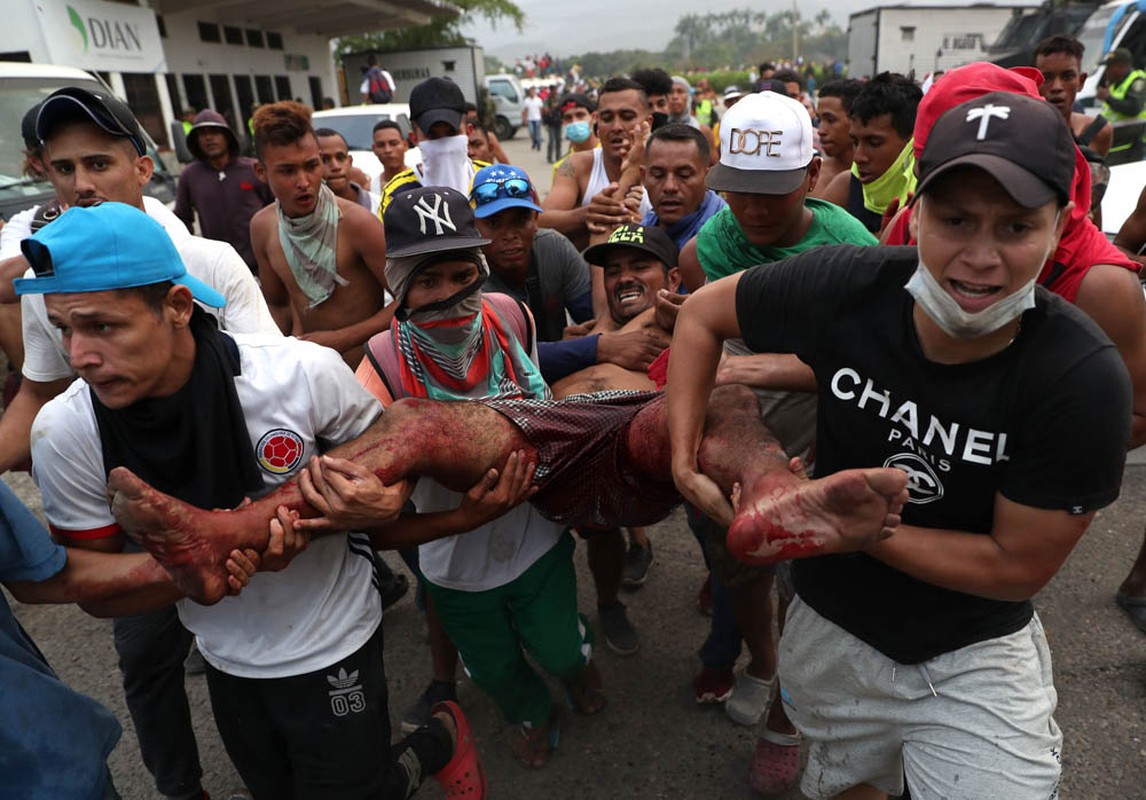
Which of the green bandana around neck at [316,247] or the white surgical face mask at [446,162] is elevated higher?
the white surgical face mask at [446,162]

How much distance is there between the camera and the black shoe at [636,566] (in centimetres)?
362

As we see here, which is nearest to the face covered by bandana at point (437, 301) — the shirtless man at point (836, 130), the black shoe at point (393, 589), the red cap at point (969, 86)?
the red cap at point (969, 86)

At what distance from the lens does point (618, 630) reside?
3.21m

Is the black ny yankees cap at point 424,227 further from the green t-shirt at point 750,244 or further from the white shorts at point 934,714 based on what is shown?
the white shorts at point 934,714

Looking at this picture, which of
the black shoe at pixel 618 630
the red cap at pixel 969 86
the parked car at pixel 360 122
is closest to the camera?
the red cap at pixel 969 86

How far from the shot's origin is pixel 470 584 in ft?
8.12

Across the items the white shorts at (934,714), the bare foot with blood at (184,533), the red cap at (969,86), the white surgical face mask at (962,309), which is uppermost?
the red cap at (969,86)

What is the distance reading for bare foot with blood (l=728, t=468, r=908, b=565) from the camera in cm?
135

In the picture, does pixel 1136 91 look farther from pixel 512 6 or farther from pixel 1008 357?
pixel 512 6

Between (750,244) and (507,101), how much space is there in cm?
2709

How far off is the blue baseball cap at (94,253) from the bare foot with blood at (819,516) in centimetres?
134

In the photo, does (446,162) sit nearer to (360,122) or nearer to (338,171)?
(338,171)

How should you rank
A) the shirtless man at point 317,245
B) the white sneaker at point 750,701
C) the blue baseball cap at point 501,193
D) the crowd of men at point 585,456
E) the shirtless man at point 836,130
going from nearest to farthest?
the crowd of men at point 585,456 < the white sneaker at point 750,701 < the blue baseball cap at point 501,193 < the shirtless man at point 317,245 < the shirtless man at point 836,130

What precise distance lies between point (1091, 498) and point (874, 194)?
274 cm
